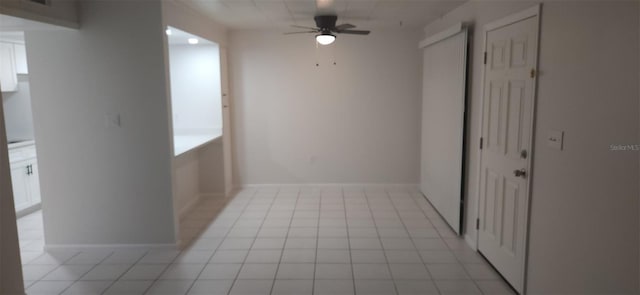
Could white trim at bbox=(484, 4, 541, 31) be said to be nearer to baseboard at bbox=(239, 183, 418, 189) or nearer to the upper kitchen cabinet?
baseboard at bbox=(239, 183, 418, 189)

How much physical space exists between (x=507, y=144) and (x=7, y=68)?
5.69 meters

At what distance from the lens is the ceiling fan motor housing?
4.53 meters

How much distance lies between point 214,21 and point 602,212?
14.9 feet

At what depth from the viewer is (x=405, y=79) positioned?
19.3 ft

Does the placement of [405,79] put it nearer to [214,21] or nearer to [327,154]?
[327,154]

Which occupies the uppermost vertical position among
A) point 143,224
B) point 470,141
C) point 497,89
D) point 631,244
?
point 497,89

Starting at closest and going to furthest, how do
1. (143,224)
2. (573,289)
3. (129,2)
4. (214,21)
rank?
(573,289) < (129,2) < (143,224) < (214,21)

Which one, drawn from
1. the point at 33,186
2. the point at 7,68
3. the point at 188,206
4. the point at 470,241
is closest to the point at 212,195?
the point at 188,206

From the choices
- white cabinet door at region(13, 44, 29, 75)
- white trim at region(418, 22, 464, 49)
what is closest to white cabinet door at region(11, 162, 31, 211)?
white cabinet door at region(13, 44, 29, 75)

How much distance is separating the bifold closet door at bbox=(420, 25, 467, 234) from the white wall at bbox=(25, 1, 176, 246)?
279cm

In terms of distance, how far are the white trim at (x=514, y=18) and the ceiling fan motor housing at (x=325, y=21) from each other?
5.74ft

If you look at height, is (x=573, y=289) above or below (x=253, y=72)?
below

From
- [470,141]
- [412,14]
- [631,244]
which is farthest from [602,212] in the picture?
[412,14]

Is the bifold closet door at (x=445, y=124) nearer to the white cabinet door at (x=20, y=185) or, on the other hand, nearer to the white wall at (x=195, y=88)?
the white wall at (x=195, y=88)
